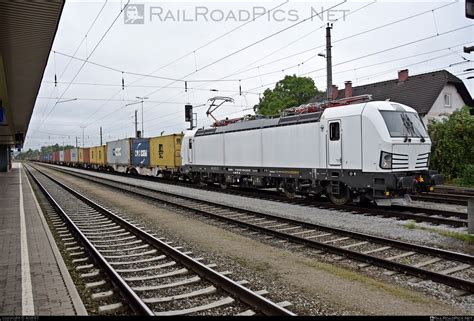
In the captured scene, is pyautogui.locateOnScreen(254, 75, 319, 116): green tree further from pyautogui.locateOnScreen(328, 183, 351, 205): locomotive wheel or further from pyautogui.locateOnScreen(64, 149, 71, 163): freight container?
pyautogui.locateOnScreen(64, 149, 71, 163): freight container

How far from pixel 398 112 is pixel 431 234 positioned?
14.3 ft

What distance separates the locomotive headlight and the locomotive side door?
5.06 ft

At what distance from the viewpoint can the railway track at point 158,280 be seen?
510cm

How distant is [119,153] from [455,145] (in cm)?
3037

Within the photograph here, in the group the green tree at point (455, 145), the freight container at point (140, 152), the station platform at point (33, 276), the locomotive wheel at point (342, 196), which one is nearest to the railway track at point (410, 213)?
the locomotive wheel at point (342, 196)

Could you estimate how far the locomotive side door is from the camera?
1288 centimetres

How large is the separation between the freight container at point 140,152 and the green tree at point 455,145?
21779mm

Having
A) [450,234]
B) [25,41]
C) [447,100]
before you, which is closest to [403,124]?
[450,234]

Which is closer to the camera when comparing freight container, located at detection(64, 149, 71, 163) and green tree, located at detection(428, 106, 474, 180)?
green tree, located at detection(428, 106, 474, 180)

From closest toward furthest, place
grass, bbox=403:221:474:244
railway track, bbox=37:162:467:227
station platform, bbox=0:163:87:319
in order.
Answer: station platform, bbox=0:163:87:319, grass, bbox=403:221:474:244, railway track, bbox=37:162:467:227

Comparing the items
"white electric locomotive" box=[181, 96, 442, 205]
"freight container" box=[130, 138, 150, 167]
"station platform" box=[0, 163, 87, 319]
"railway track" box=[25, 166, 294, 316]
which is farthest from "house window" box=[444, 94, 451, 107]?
"station platform" box=[0, 163, 87, 319]

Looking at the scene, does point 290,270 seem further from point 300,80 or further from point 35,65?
point 300,80

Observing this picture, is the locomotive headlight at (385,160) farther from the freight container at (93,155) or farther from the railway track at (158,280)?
the freight container at (93,155)

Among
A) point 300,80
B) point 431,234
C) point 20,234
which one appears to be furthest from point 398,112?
point 300,80
